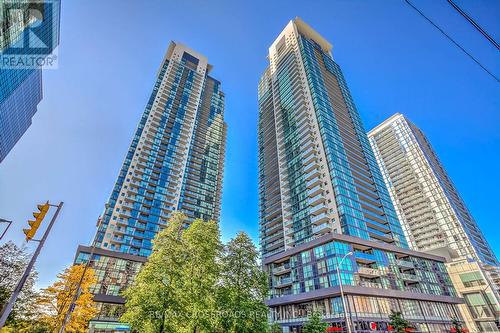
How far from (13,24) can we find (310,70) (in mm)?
84068

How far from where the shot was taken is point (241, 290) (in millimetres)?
22172

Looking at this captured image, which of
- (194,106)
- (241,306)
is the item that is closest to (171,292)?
(241,306)

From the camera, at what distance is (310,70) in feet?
295

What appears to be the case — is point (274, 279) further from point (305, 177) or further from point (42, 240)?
point (42, 240)

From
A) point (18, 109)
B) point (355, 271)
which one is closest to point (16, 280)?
point (355, 271)

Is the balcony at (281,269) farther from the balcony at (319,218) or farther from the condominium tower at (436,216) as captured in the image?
the condominium tower at (436,216)

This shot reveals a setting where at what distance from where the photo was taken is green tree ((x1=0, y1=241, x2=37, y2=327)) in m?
26.1

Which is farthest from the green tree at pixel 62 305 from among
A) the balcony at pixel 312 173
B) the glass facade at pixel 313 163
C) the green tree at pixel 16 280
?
the balcony at pixel 312 173

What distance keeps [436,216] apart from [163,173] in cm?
11362

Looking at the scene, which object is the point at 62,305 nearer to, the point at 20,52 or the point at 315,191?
the point at 315,191

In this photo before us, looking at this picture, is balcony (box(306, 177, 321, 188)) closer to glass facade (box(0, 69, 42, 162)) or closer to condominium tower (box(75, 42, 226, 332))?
condominium tower (box(75, 42, 226, 332))

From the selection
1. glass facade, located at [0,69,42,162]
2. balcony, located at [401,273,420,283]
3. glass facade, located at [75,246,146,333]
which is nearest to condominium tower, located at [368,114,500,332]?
balcony, located at [401,273,420,283]

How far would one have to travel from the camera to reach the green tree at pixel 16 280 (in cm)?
2608

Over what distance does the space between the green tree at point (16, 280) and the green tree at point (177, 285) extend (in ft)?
50.5
